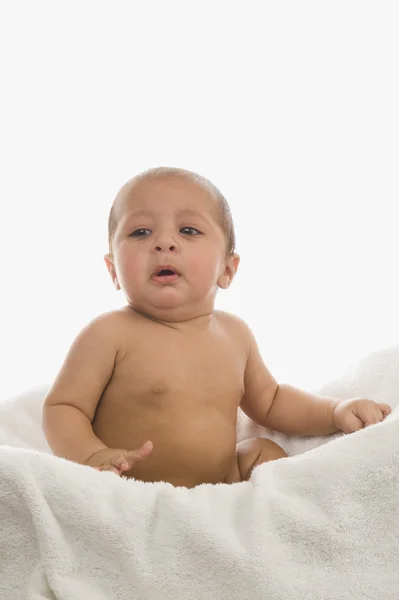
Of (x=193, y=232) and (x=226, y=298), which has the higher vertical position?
(x=193, y=232)

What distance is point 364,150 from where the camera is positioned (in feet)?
6.95

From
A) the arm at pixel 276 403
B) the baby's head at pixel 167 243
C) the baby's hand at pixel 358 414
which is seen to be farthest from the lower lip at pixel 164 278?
the baby's hand at pixel 358 414

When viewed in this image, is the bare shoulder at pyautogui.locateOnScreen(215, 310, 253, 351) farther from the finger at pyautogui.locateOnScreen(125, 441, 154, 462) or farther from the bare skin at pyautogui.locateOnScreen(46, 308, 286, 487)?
the finger at pyautogui.locateOnScreen(125, 441, 154, 462)

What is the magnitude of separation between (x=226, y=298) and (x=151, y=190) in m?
0.85

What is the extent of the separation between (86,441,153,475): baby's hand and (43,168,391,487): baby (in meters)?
0.05

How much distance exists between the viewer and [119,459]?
1072mm

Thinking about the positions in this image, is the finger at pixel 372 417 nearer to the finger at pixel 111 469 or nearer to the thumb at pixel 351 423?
the thumb at pixel 351 423

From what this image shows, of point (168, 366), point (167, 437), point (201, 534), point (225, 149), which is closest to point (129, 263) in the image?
point (168, 366)

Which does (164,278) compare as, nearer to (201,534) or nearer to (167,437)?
(167,437)

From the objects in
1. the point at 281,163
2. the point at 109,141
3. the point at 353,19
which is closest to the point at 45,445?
the point at 109,141

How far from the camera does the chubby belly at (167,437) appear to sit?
1257 mm

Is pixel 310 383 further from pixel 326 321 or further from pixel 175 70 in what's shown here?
pixel 175 70

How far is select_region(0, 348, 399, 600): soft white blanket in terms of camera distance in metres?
0.87

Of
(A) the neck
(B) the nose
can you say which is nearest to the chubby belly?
(A) the neck
